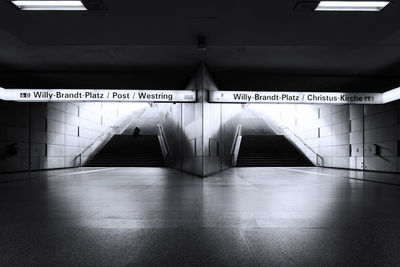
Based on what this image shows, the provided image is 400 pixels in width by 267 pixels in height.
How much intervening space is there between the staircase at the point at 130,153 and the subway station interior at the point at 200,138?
0.20m

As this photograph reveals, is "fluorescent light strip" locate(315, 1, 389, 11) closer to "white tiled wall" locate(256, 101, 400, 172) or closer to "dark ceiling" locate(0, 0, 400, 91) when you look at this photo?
"dark ceiling" locate(0, 0, 400, 91)

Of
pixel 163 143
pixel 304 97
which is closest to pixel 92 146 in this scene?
pixel 163 143

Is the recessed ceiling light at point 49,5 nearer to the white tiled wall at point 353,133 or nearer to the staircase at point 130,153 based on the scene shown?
the white tiled wall at point 353,133

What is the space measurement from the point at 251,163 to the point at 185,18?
13504 mm

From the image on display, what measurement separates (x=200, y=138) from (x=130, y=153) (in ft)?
33.8

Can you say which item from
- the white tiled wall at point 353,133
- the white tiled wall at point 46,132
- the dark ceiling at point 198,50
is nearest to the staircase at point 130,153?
the white tiled wall at point 46,132

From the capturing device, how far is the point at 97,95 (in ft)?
34.8

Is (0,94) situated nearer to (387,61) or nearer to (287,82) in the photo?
(287,82)

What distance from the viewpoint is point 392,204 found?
13.3 feet

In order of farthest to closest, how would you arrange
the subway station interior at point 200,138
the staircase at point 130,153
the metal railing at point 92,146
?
the metal railing at point 92,146 → the staircase at point 130,153 → the subway station interior at point 200,138

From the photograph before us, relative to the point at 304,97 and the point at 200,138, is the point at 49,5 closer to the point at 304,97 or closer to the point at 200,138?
the point at 200,138

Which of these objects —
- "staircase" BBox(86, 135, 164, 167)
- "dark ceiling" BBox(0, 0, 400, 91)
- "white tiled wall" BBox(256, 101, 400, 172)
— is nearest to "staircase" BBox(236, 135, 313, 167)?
"white tiled wall" BBox(256, 101, 400, 172)

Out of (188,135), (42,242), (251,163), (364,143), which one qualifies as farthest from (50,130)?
(364,143)

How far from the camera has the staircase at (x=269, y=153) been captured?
17942 millimetres
